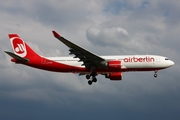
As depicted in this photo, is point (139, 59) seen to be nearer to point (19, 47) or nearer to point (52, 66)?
point (52, 66)

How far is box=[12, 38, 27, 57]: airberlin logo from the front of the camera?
192ft

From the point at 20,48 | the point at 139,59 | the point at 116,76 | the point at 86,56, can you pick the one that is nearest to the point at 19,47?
the point at 20,48

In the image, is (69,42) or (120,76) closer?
(69,42)

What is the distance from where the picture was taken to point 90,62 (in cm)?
5416

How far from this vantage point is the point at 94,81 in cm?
5672

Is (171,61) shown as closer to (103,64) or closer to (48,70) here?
(103,64)

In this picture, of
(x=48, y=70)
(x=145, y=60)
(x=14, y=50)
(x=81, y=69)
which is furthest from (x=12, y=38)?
(x=145, y=60)

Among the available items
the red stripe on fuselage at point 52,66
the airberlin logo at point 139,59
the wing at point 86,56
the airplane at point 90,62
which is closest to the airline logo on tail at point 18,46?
the airplane at point 90,62

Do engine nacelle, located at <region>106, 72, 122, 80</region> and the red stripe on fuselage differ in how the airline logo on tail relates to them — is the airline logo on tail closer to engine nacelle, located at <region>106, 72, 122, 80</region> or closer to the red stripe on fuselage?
the red stripe on fuselage

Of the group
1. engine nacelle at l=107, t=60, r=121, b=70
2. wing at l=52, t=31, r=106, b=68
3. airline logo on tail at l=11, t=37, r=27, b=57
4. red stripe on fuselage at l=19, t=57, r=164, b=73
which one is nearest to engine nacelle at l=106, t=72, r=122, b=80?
red stripe on fuselage at l=19, t=57, r=164, b=73

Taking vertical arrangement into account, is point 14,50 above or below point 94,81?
above

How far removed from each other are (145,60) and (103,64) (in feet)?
20.2

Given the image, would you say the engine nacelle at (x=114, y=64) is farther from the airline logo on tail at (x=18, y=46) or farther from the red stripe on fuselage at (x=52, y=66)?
the airline logo on tail at (x=18, y=46)

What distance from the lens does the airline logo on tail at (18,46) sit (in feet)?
192
